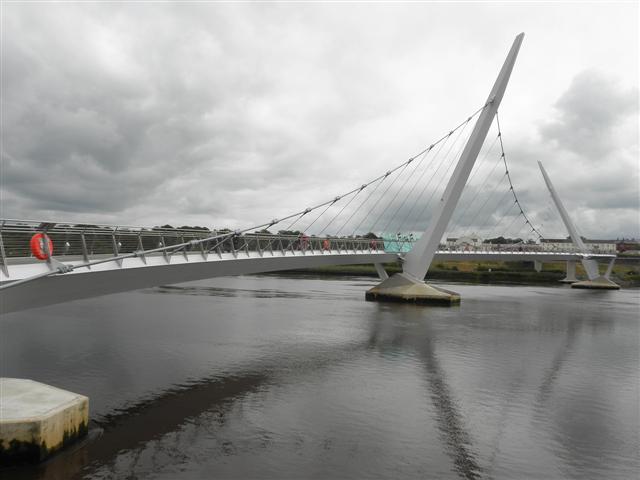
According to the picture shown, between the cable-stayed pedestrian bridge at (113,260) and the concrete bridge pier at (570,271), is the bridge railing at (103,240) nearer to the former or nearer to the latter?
the cable-stayed pedestrian bridge at (113,260)

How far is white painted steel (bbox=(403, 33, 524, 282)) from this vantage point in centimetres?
3575

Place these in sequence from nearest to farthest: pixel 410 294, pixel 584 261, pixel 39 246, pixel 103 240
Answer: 1. pixel 39 246
2. pixel 103 240
3. pixel 410 294
4. pixel 584 261

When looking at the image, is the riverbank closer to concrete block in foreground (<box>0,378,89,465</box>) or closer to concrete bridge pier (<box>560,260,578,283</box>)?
concrete bridge pier (<box>560,260,578,283</box>)

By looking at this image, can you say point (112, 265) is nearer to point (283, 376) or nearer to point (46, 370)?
point (46, 370)

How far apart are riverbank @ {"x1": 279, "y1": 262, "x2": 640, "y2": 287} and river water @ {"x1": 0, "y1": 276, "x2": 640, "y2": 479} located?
4841 centimetres

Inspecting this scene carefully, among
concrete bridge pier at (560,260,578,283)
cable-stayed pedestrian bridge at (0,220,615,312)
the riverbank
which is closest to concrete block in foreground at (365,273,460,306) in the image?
cable-stayed pedestrian bridge at (0,220,615,312)

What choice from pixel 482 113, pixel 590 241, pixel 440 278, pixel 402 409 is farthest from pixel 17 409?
pixel 590 241

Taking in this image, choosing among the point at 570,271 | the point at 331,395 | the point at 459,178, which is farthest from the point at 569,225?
the point at 331,395

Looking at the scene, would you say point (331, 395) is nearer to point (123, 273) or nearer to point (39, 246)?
point (123, 273)

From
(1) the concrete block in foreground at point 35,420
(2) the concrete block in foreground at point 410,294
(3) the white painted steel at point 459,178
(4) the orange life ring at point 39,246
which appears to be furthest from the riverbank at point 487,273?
(1) the concrete block in foreground at point 35,420

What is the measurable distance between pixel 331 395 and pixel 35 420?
24.2ft

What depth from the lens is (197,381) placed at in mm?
14156

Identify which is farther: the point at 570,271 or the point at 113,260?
the point at 570,271

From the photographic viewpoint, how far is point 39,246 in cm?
996
